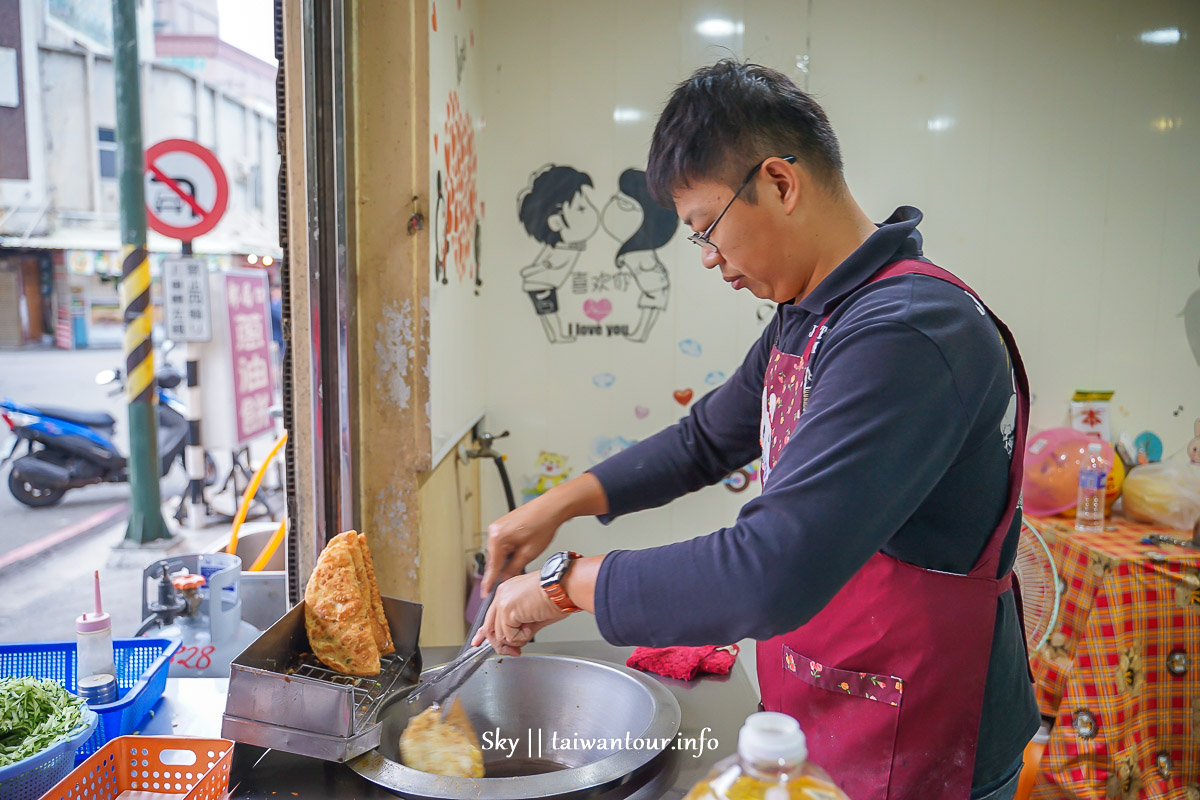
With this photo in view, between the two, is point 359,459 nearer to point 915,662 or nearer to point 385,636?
point 385,636

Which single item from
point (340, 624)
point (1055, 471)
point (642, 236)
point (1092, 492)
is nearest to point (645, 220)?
point (642, 236)

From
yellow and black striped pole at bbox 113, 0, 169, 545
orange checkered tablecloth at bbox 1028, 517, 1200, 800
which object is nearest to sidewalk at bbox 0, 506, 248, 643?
yellow and black striped pole at bbox 113, 0, 169, 545

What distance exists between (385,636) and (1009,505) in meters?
1.01

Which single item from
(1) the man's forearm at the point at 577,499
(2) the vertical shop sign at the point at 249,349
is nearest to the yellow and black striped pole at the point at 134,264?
(2) the vertical shop sign at the point at 249,349

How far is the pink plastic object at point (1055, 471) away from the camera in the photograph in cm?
298

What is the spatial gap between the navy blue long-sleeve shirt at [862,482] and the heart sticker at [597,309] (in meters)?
2.06

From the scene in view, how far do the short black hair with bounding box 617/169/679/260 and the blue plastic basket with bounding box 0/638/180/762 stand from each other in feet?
7.14

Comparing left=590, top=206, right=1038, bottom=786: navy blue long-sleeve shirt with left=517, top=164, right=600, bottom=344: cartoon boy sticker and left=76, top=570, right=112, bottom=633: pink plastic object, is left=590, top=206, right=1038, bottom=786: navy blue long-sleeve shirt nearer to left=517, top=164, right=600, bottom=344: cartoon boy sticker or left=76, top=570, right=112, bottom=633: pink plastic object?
left=76, top=570, right=112, bottom=633: pink plastic object

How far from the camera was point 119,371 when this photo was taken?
16.1ft

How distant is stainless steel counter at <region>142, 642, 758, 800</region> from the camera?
112cm

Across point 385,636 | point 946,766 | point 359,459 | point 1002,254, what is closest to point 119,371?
point 359,459

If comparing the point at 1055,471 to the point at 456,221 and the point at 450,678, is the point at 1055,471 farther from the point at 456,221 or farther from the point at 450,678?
the point at 450,678

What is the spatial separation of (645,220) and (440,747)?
2.25m

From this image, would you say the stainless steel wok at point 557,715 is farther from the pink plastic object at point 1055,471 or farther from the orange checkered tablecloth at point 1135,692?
the pink plastic object at point 1055,471
